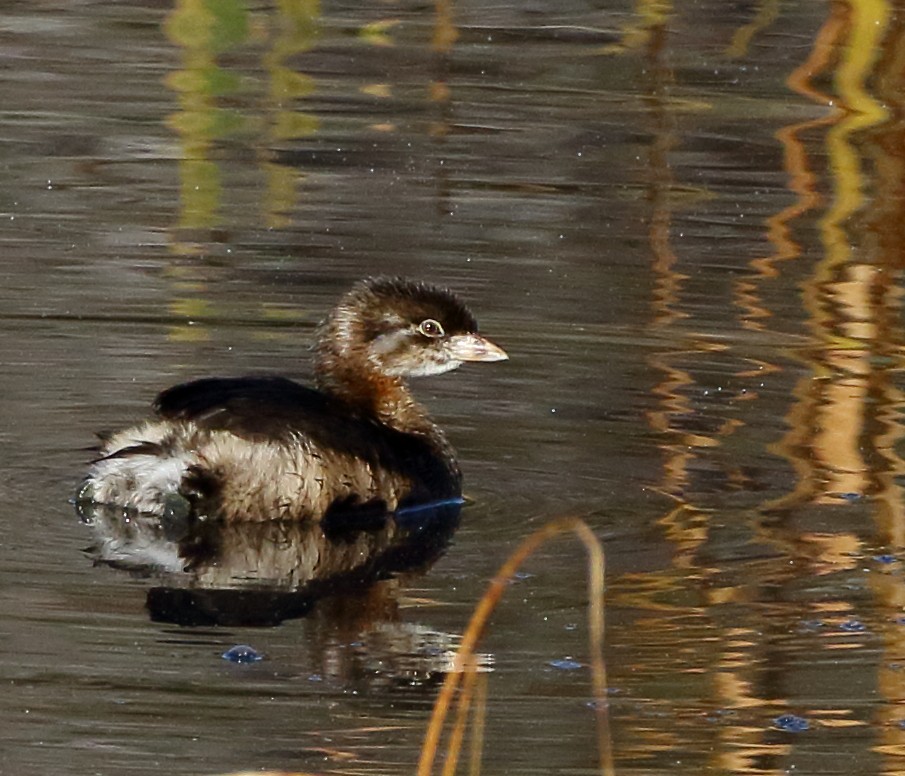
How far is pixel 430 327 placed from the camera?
24.7 feet

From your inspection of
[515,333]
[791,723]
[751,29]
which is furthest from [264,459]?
[751,29]

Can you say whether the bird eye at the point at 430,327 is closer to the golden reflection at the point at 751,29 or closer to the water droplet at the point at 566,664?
the water droplet at the point at 566,664

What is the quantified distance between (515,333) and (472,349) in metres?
1.25

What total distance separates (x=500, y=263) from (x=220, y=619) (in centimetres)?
416

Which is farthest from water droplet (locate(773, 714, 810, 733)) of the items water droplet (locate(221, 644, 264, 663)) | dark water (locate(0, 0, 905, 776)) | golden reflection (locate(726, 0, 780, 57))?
golden reflection (locate(726, 0, 780, 57))

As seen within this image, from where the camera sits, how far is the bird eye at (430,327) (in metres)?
7.54

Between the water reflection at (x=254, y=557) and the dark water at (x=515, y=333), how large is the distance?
83 mm

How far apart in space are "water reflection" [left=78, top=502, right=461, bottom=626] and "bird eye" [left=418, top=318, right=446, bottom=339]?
69cm

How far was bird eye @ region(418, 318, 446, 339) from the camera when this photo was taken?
7535 millimetres

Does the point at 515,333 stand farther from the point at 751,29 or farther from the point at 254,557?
the point at 751,29

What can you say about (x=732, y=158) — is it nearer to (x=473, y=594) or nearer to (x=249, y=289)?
(x=249, y=289)

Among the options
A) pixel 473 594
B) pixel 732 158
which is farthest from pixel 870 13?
pixel 473 594

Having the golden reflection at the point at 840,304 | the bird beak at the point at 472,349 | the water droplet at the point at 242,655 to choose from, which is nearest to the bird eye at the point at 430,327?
the bird beak at the point at 472,349

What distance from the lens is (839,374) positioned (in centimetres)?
829
